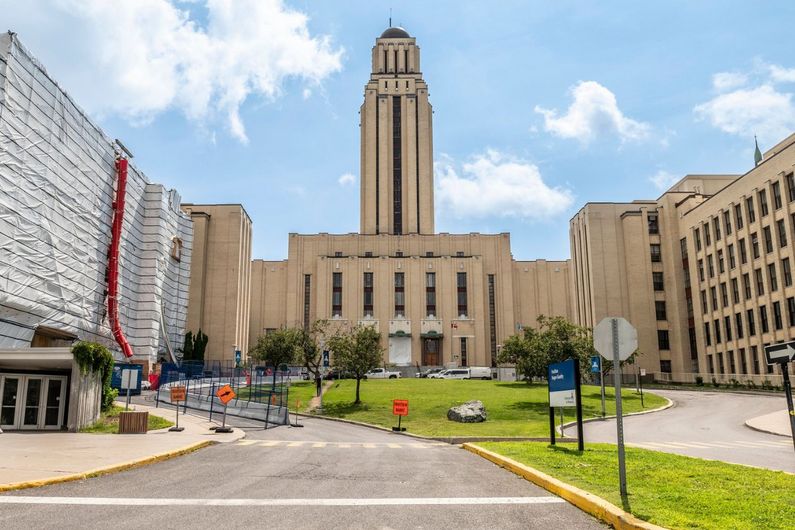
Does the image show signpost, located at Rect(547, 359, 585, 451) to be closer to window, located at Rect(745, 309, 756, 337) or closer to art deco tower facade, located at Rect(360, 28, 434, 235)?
window, located at Rect(745, 309, 756, 337)

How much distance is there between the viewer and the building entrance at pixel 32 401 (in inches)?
1010

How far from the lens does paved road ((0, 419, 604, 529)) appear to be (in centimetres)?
796

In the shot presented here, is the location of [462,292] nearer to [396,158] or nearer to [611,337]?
[396,158]

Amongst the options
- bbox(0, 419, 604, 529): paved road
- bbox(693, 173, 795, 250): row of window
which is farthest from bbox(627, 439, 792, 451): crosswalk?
bbox(693, 173, 795, 250): row of window

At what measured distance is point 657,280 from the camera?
79.4 m

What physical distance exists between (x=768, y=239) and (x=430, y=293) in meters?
47.4

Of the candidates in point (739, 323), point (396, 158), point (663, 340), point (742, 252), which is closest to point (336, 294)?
point (396, 158)

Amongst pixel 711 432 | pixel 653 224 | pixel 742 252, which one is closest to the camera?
pixel 711 432

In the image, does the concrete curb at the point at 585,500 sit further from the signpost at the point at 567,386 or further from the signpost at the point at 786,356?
the signpost at the point at 786,356

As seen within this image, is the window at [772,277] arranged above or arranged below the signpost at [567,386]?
above

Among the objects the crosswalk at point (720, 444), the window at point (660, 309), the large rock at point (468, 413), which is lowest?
the crosswalk at point (720, 444)

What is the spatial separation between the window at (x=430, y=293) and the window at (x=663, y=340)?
3067cm

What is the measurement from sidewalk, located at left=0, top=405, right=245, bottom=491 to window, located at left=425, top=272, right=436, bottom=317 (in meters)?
69.3

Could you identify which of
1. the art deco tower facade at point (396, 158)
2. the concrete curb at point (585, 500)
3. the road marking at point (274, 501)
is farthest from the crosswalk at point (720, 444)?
the art deco tower facade at point (396, 158)
